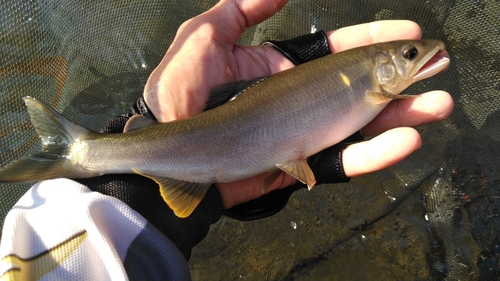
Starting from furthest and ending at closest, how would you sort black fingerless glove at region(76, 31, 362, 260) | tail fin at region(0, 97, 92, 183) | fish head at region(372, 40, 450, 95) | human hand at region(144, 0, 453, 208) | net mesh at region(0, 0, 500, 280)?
net mesh at region(0, 0, 500, 280), fish head at region(372, 40, 450, 95), human hand at region(144, 0, 453, 208), black fingerless glove at region(76, 31, 362, 260), tail fin at region(0, 97, 92, 183)

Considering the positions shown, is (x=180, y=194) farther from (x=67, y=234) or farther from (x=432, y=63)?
(x=432, y=63)

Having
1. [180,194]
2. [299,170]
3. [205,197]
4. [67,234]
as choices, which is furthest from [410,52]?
[67,234]

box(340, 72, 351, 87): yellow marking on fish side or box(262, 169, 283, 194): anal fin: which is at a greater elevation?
box(340, 72, 351, 87): yellow marking on fish side

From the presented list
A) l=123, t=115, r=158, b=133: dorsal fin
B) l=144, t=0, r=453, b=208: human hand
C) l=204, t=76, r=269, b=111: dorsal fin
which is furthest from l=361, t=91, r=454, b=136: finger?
l=123, t=115, r=158, b=133: dorsal fin

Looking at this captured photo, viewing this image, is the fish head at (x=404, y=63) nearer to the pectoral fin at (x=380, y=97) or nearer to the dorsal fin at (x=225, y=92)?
the pectoral fin at (x=380, y=97)

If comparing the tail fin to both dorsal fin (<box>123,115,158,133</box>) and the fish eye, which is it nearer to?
dorsal fin (<box>123,115,158,133</box>)

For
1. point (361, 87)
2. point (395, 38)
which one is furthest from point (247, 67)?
point (395, 38)

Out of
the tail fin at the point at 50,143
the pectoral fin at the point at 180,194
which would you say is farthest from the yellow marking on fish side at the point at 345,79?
the tail fin at the point at 50,143
